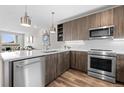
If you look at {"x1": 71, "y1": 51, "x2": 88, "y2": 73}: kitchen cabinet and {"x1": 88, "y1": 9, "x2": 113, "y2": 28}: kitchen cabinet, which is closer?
{"x1": 88, "y1": 9, "x2": 113, "y2": 28}: kitchen cabinet

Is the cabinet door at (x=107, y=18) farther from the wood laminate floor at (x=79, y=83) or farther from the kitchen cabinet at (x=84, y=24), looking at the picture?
the wood laminate floor at (x=79, y=83)

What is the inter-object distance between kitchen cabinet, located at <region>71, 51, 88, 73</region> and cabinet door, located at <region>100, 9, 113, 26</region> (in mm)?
1270

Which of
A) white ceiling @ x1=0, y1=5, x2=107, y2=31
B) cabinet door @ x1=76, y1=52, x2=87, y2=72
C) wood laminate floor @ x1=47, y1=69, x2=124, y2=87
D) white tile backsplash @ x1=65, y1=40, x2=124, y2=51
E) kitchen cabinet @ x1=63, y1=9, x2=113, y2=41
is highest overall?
white ceiling @ x1=0, y1=5, x2=107, y2=31

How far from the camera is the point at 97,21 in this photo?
346 cm

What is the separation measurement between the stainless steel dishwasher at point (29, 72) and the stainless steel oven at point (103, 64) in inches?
71.9

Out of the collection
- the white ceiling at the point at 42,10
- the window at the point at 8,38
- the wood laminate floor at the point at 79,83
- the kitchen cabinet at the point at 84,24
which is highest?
the white ceiling at the point at 42,10

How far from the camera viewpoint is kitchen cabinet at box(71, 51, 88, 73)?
3.73m

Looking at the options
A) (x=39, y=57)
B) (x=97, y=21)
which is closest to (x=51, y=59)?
(x=39, y=57)

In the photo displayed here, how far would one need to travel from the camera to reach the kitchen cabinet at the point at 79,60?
3.73 metres

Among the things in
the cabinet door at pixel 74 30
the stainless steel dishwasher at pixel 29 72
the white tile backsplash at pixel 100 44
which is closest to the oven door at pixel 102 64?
the white tile backsplash at pixel 100 44

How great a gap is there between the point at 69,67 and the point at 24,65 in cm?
280

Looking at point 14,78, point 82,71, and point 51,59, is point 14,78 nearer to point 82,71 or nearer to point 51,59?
point 51,59

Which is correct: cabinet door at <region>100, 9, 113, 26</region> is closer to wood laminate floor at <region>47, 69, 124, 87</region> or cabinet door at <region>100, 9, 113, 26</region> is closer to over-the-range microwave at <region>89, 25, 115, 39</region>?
over-the-range microwave at <region>89, 25, 115, 39</region>

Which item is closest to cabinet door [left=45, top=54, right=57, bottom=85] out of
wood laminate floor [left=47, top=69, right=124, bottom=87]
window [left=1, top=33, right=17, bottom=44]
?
wood laminate floor [left=47, top=69, right=124, bottom=87]
